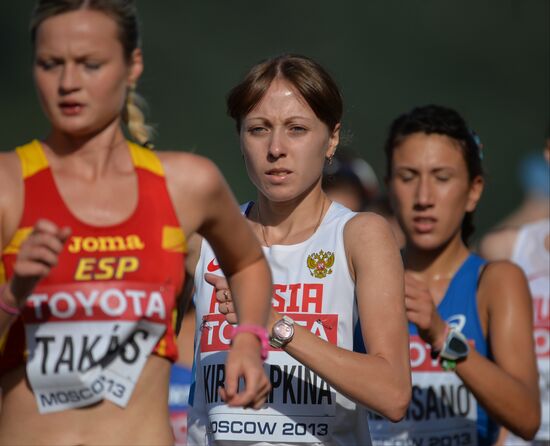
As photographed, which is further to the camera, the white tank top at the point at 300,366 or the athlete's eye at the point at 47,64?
the white tank top at the point at 300,366

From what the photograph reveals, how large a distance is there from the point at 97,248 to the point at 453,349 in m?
1.75

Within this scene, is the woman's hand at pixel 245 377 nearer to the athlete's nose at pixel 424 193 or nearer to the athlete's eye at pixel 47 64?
the athlete's eye at pixel 47 64

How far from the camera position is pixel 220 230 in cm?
347

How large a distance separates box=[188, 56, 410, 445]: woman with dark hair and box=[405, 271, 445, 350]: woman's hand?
396 mm

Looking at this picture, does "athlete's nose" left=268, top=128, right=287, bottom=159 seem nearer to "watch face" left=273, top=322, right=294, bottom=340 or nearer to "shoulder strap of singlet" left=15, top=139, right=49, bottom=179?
"watch face" left=273, top=322, right=294, bottom=340

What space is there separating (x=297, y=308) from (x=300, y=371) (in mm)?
204

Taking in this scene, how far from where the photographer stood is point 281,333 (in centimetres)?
375

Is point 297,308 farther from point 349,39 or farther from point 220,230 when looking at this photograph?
point 349,39

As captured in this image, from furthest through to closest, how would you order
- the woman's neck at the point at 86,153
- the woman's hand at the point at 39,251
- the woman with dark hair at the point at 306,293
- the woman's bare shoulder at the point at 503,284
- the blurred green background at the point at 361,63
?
the blurred green background at the point at 361,63 → the woman's bare shoulder at the point at 503,284 → the woman with dark hair at the point at 306,293 → the woman's neck at the point at 86,153 → the woman's hand at the point at 39,251

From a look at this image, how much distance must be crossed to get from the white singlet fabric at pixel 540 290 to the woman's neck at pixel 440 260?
75cm

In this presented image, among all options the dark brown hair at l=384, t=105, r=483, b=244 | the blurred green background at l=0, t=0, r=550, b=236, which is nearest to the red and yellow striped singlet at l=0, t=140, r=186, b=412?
the dark brown hair at l=384, t=105, r=483, b=244

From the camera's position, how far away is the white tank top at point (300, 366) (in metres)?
4.03

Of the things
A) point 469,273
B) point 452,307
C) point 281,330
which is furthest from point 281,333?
point 469,273

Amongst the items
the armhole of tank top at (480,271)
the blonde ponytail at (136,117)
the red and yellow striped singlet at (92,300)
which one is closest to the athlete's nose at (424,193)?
the armhole of tank top at (480,271)
